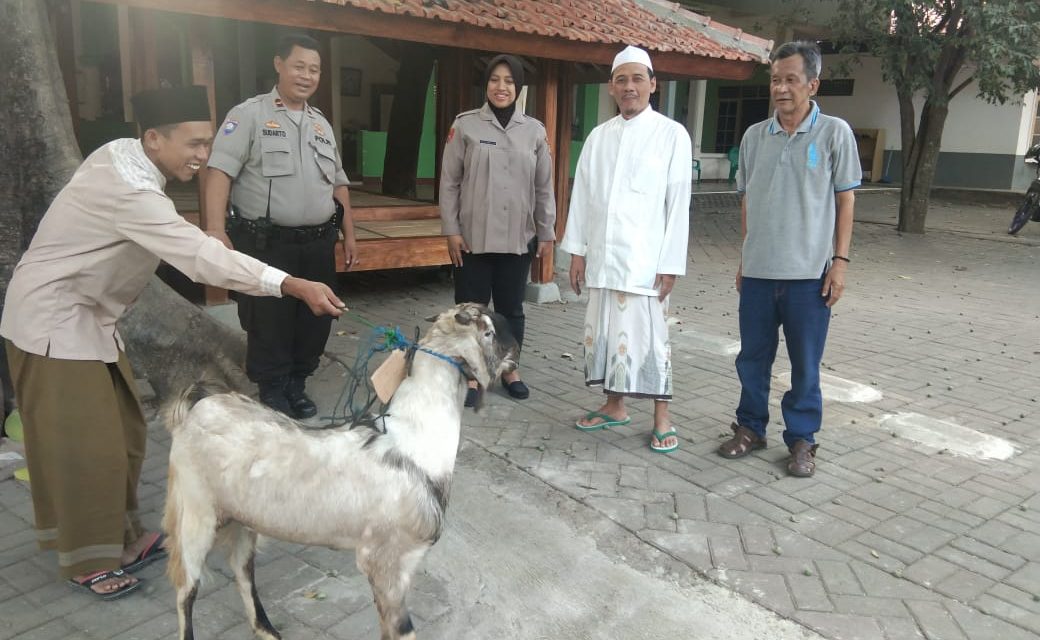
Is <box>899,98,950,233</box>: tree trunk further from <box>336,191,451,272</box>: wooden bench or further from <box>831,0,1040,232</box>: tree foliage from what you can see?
<box>336,191,451,272</box>: wooden bench

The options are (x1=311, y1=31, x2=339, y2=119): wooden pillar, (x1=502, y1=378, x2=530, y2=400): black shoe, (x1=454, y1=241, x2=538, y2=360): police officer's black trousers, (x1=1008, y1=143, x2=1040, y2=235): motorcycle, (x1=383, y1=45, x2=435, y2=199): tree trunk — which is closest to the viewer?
(x1=454, y1=241, x2=538, y2=360): police officer's black trousers

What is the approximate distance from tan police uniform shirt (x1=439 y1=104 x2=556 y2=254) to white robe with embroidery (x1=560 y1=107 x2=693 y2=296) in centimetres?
73

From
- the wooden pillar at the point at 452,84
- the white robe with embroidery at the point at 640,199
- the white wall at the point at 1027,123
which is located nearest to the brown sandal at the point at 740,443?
the white robe with embroidery at the point at 640,199

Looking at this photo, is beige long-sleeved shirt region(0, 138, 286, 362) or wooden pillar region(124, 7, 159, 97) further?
wooden pillar region(124, 7, 159, 97)

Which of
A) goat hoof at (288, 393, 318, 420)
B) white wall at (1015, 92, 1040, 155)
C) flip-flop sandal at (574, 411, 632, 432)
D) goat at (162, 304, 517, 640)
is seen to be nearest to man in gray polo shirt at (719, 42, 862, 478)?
flip-flop sandal at (574, 411, 632, 432)

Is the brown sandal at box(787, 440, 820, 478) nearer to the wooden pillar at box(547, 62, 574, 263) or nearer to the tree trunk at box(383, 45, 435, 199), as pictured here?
the wooden pillar at box(547, 62, 574, 263)

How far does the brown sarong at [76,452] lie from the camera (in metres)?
2.79

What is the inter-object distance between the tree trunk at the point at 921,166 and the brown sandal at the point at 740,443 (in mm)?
11333

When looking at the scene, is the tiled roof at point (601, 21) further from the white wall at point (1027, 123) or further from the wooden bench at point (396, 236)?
the white wall at point (1027, 123)

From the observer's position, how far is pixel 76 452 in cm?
283

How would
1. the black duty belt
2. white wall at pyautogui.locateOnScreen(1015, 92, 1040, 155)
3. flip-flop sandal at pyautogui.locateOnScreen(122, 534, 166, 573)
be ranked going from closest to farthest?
flip-flop sandal at pyautogui.locateOnScreen(122, 534, 166, 573) → the black duty belt → white wall at pyautogui.locateOnScreen(1015, 92, 1040, 155)

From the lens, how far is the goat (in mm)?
2318

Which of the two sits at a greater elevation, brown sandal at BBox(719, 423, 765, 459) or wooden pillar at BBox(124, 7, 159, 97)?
wooden pillar at BBox(124, 7, 159, 97)

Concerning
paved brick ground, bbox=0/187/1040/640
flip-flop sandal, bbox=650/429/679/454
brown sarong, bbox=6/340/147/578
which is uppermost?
brown sarong, bbox=6/340/147/578
